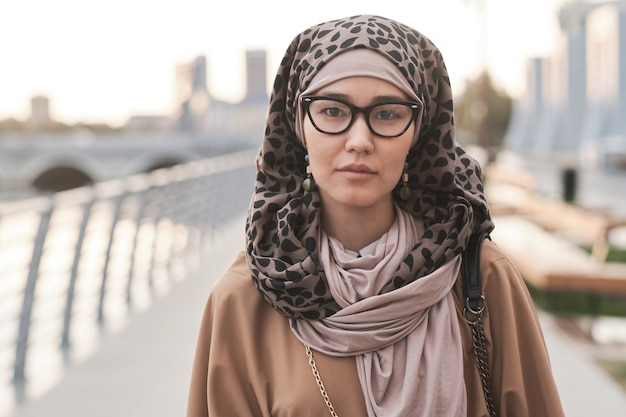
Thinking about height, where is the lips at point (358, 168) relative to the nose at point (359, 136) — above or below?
below

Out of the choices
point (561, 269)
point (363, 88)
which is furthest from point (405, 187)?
point (561, 269)

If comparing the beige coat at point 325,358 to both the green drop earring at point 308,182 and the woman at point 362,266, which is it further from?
the green drop earring at point 308,182

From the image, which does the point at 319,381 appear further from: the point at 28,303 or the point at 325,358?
the point at 28,303

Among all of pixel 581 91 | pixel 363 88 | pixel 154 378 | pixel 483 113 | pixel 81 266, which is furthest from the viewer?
pixel 581 91

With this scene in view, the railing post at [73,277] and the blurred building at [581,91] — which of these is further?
the blurred building at [581,91]

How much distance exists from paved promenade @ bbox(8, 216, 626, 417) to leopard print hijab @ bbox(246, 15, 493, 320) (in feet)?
9.78

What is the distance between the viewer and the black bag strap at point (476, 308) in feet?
6.06


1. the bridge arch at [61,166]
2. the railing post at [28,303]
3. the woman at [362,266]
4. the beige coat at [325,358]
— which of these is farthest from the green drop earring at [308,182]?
the bridge arch at [61,166]

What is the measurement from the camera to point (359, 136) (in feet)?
5.71

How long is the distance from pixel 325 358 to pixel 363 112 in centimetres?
58

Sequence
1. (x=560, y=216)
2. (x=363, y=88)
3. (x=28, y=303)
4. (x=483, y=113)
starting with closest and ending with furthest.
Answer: (x=363, y=88)
(x=28, y=303)
(x=560, y=216)
(x=483, y=113)

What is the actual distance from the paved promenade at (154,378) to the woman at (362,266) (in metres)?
2.87

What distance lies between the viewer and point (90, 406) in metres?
4.72

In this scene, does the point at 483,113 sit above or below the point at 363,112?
below
